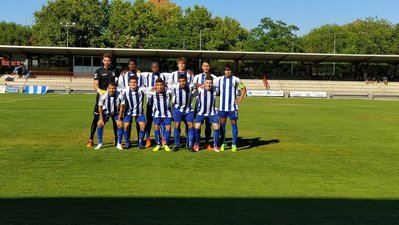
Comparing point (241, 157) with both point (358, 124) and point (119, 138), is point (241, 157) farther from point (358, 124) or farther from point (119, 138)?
point (358, 124)

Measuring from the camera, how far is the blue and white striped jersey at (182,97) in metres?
11.8

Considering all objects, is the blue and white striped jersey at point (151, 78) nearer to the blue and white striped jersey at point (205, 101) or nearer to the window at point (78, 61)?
the blue and white striped jersey at point (205, 101)

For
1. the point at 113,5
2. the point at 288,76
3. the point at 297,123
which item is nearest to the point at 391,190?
the point at 297,123

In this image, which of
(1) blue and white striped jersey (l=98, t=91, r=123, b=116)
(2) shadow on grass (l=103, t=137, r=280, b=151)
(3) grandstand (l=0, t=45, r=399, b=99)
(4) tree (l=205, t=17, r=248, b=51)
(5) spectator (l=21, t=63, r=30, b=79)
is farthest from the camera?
(4) tree (l=205, t=17, r=248, b=51)

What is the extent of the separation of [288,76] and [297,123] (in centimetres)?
4413

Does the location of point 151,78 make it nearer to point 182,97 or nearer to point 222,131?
point 182,97

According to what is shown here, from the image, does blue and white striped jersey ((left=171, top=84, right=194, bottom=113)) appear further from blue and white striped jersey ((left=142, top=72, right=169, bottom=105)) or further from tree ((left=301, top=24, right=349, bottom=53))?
tree ((left=301, top=24, right=349, bottom=53))

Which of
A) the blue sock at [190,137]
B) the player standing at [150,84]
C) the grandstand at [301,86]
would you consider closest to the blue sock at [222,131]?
the blue sock at [190,137]

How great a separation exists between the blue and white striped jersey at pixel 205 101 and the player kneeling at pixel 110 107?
1.85 m

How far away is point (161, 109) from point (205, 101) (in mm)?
1053

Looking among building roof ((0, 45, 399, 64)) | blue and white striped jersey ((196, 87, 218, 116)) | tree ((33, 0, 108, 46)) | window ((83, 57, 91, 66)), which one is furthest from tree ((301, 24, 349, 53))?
blue and white striped jersey ((196, 87, 218, 116))
